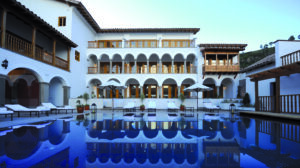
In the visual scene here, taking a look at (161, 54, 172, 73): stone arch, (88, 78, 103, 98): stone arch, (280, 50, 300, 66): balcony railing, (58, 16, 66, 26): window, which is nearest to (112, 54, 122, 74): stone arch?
(88, 78, 103, 98): stone arch

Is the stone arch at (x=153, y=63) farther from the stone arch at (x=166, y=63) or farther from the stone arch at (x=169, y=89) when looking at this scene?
the stone arch at (x=169, y=89)

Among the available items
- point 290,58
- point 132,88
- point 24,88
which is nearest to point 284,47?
point 290,58

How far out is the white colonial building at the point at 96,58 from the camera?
13.7m

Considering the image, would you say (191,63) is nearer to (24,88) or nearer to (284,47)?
(284,47)

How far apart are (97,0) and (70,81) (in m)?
25.7

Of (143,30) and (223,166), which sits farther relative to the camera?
(143,30)

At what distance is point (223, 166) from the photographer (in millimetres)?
2859

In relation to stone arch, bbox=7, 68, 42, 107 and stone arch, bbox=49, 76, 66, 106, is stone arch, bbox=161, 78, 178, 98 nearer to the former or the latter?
stone arch, bbox=49, 76, 66, 106

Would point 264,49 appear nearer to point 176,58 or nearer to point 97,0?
point 176,58

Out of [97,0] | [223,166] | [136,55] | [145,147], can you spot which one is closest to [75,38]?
[136,55]

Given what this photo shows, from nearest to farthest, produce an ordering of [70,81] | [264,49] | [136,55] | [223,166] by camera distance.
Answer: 1. [223,166]
2. [70,81]
3. [136,55]
4. [264,49]

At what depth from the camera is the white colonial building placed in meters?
13.7

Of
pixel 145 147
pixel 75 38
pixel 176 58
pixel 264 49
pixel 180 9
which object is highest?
pixel 180 9

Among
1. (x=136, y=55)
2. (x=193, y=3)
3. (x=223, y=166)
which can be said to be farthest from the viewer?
(x=193, y=3)
